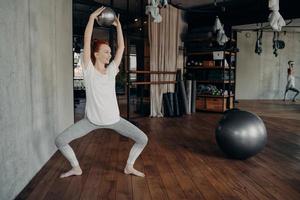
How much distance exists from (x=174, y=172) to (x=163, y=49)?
4.78 metres

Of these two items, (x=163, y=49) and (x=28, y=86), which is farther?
(x=163, y=49)

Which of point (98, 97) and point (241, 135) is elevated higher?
point (98, 97)

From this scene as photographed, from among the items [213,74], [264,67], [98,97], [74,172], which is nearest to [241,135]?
[98,97]

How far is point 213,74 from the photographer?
27.6 ft

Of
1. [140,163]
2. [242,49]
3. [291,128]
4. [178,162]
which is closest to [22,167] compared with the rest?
[140,163]

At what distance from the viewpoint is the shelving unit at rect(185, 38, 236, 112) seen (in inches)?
319

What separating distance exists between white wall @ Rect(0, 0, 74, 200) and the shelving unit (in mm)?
4774

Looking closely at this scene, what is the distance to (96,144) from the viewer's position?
466 centimetres

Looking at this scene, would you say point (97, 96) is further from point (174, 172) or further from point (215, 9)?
point (215, 9)

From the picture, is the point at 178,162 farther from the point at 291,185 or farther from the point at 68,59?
the point at 68,59

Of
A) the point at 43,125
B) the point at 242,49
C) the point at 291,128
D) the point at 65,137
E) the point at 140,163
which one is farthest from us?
the point at 242,49

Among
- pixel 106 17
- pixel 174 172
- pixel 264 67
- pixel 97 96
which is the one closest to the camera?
pixel 97 96

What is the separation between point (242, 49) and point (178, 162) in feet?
35.3

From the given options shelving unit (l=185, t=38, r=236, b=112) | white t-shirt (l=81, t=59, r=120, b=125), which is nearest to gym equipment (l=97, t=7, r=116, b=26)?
white t-shirt (l=81, t=59, r=120, b=125)
